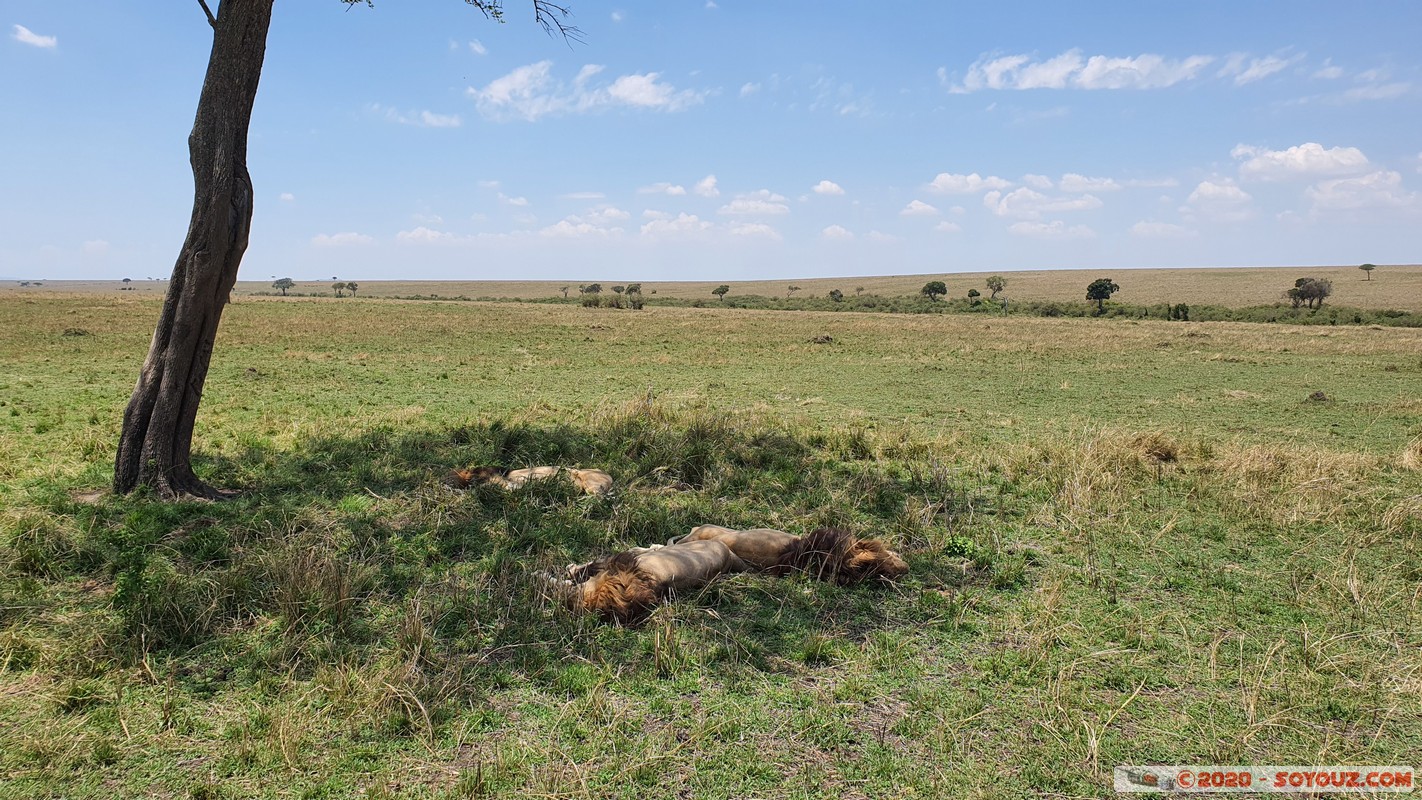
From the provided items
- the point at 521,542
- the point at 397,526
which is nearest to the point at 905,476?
the point at 521,542

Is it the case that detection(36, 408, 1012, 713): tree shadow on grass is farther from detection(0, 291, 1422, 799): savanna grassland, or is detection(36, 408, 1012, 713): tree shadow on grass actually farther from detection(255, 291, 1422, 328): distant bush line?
detection(255, 291, 1422, 328): distant bush line

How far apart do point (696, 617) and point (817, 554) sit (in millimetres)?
1334

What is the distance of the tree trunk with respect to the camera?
25.4 ft

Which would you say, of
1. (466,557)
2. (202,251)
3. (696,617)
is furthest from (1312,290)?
(202,251)

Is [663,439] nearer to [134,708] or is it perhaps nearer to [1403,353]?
[134,708]

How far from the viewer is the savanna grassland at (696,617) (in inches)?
146

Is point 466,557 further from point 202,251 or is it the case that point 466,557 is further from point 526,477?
point 202,251

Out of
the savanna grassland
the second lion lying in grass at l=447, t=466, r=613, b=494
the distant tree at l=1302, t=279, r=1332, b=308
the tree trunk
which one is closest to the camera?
the savanna grassland

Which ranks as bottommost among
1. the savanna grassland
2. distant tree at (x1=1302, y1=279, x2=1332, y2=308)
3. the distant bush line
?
the savanna grassland

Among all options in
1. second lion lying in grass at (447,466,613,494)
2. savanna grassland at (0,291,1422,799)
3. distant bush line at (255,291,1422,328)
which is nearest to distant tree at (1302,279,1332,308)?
distant bush line at (255,291,1422,328)

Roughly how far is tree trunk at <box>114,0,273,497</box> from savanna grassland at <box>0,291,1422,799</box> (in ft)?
2.15

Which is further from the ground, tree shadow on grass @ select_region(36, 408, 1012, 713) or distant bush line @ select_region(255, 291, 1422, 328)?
→ distant bush line @ select_region(255, 291, 1422, 328)

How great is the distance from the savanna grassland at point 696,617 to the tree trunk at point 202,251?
2.15 ft

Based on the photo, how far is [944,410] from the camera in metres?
15.3
